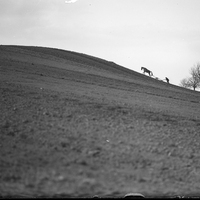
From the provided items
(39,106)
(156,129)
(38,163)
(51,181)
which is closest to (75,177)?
(51,181)

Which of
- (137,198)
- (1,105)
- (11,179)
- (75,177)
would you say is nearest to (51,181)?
(75,177)

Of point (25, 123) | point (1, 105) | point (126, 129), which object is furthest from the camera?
point (1, 105)

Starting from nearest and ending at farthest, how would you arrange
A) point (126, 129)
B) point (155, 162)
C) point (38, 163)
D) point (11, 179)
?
1. point (11, 179)
2. point (38, 163)
3. point (155, 162)
4. point (126, 129)

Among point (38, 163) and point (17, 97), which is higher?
point (17, 97)

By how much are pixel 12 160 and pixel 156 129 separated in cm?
392

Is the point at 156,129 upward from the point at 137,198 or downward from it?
upward

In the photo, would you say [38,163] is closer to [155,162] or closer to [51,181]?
[51,181]

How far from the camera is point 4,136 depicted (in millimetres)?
4281

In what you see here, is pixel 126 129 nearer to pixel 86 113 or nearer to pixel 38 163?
pixel 86 113

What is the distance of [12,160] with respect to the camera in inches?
133

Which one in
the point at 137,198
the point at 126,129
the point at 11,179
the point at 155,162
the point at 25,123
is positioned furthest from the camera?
the point at 126,129

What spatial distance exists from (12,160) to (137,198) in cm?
216

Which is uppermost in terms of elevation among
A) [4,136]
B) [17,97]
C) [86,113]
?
[17,97]

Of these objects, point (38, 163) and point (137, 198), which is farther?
point (38, 163)
